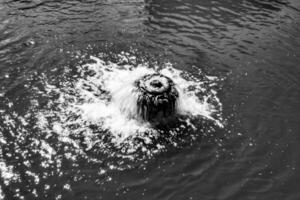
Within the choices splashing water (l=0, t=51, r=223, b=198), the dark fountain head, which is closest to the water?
splashing water (l=0, t=51, r=223, b=198)

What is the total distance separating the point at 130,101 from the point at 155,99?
0.89 metres

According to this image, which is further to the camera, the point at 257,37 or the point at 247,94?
the point at 257,37

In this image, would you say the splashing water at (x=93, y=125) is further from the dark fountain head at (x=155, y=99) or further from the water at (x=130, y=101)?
the dark fountain head at (x=155, y=99)

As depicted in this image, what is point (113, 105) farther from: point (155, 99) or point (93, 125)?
point (155, 99)

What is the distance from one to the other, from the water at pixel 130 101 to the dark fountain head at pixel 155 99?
46 cm

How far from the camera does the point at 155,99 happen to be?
10.9 m

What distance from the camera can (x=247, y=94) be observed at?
40.7 feet

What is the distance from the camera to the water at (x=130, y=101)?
30.0ft

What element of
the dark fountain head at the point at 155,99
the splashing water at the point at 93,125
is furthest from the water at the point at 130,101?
the dark fountain head at the point at 155,99

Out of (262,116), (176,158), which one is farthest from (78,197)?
(262,116)

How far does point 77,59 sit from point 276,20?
10.2 meters

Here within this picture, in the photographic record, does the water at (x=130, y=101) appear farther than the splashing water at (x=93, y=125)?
No

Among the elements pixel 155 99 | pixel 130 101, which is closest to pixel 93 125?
pixel 130 101

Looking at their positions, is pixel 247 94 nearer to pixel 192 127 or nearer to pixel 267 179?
pixel 192 127
